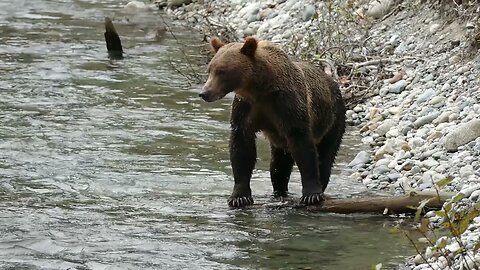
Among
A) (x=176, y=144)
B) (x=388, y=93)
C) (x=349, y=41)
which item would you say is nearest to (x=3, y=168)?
(x=176, y=144)

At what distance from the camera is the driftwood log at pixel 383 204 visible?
26.7 ft

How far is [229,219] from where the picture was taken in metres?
8.52

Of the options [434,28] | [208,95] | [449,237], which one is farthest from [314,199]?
[434,28]

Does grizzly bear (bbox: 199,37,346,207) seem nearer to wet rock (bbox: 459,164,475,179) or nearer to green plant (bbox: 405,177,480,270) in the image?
wet rock (bbox: 459,164,475,179)

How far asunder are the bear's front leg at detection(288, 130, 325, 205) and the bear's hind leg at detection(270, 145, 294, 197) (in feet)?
1.99

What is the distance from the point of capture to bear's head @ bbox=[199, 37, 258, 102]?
8.48 metres

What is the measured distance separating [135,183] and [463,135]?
305 cm

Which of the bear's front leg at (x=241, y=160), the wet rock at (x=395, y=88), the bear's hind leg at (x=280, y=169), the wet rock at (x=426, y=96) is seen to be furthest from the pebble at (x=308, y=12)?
the bear's front leg at (x=241, y=160)

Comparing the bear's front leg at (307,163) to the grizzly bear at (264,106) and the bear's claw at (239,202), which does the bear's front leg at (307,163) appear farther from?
the bear's claw at (239,202)

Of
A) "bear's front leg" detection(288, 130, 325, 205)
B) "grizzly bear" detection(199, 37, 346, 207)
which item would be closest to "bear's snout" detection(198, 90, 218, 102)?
"grizzly bear" detection(199, 37, 346, 207)

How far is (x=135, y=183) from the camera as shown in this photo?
32.1ft

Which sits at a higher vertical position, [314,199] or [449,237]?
[449,237]

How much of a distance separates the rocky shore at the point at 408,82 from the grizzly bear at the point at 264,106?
99cm

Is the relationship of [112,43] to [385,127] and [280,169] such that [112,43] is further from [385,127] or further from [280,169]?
[280,169]
